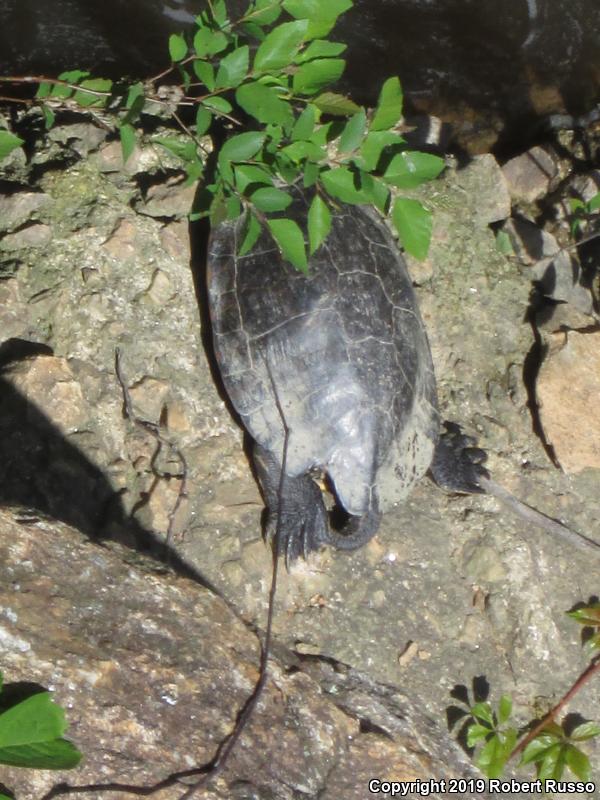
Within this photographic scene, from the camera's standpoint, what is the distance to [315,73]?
8.13 ft

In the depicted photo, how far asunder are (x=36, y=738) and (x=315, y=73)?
1.76 m

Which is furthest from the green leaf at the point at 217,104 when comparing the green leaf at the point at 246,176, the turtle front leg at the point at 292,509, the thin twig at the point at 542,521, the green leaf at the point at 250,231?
the thin twig at the point at 542,521

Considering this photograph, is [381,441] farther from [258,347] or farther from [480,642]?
[480,642]

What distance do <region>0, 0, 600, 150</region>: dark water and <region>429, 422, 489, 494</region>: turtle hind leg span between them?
1.69 m

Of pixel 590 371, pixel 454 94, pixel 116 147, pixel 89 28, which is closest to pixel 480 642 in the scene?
pixel 590 371

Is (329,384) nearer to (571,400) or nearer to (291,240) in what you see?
(291,240)

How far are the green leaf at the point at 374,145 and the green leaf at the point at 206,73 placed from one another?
0.46 m

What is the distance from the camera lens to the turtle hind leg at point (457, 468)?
10.5 feet

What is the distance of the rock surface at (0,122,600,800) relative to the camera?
9.18ft

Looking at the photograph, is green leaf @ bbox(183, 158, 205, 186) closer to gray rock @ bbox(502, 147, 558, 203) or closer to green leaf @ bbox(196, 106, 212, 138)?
green leaf @ bbox(196, 106, 212, 138)

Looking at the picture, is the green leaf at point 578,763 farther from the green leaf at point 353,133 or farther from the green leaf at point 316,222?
the green leaf at point 353,133

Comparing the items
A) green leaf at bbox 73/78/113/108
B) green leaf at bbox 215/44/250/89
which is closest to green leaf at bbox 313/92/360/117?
green leaf at bbox 215/44/250/89

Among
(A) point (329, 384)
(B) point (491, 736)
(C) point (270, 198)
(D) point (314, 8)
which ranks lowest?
(B) point (491, 736)

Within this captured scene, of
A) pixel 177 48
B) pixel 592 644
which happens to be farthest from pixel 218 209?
pixel 592 644
